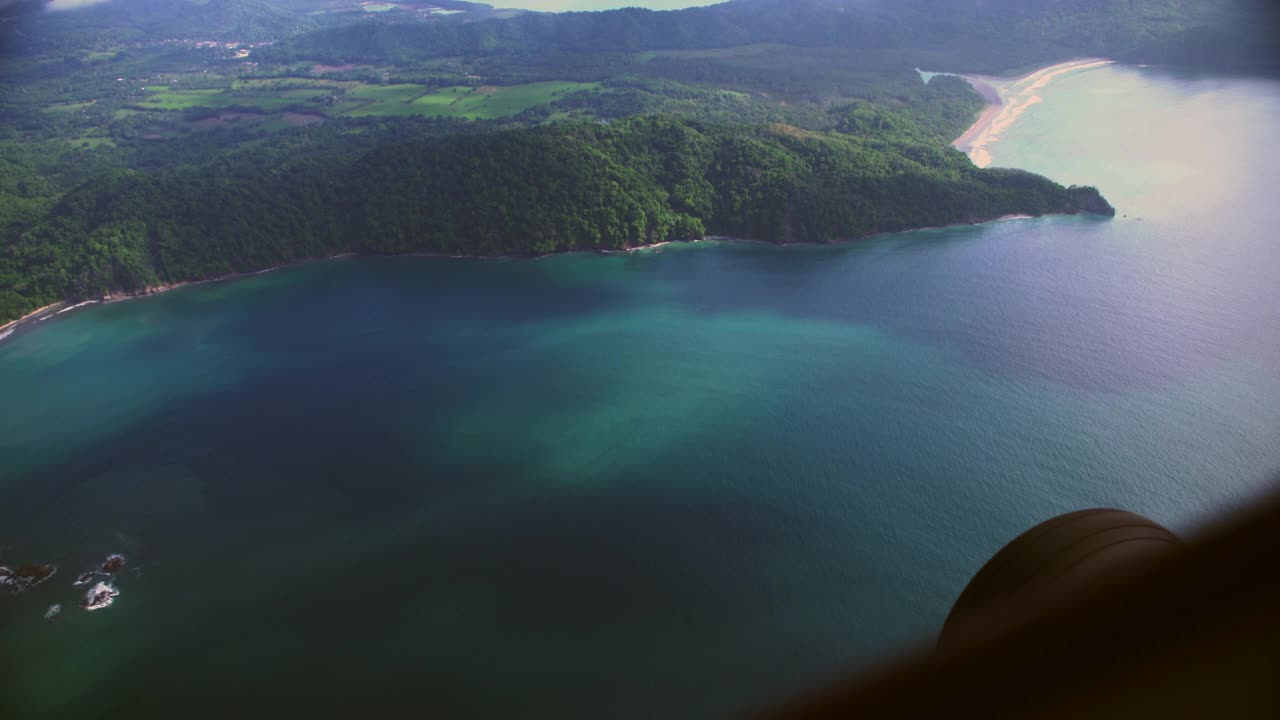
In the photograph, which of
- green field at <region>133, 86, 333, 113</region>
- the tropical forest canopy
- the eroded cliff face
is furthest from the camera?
green field at <region>133, 86, 333, 113</region>

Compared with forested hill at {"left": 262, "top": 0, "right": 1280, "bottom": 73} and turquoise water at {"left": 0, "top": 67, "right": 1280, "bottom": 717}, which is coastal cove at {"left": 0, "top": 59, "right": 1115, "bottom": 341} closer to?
turquoise water at {"left": 0, "top": 67, "right": 1280, "bottom": 717}

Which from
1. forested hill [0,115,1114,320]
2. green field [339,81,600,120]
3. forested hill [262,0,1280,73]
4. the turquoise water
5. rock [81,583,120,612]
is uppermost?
forested hill [262,0,1280,73]

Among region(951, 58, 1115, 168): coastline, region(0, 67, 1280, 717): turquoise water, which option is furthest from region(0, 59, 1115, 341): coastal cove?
region(0, 67, 1280, 717): turquoise water

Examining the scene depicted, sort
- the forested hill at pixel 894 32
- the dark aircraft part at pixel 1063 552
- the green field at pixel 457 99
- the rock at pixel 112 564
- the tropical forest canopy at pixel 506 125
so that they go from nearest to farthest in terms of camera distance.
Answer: the dark aircraft part at pixel 1063 552 → the rock at pixel 112 564 → the tropical forest canopy at pixel 506 125 → the forested hill at pixel 894 32 → the green field at pixel 457 99

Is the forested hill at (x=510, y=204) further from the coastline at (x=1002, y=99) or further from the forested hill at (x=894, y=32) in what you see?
the forested hill at (x=894, y=32)

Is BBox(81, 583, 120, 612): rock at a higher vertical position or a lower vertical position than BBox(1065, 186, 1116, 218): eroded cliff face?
lower

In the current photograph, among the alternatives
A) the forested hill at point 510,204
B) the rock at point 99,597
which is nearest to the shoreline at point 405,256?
the forested hill at point 510,204

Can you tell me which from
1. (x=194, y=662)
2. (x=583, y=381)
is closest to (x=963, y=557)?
(x=583, y=381)
